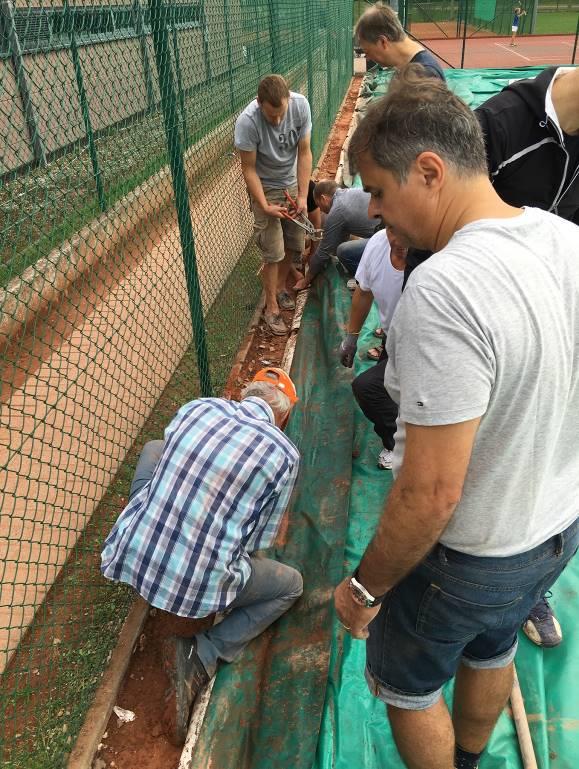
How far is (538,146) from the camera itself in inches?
85.4

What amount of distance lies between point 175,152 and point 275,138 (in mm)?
1822

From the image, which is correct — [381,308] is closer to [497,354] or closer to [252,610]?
[252,610]

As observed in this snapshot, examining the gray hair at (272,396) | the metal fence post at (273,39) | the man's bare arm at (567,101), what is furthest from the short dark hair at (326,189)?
the man's bare arm at (567,101)

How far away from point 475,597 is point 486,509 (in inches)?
9.4

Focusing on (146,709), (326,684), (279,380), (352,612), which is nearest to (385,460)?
(279,380)

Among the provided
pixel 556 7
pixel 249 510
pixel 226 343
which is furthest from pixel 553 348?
pixel 556 7

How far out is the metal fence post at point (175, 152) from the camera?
284cm

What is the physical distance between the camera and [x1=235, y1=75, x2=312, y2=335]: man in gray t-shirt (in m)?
4.34

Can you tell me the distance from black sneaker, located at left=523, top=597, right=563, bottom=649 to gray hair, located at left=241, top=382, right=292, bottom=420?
1.24 metres

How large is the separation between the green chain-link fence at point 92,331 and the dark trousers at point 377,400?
1047 millimetres

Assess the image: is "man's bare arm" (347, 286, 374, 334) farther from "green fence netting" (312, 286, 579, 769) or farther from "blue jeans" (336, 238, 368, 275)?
"green fence netting" (312, 286, 579, 769)

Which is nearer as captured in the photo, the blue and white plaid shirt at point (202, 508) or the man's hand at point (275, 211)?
the blue and white plaid shirt at point (202, 508)

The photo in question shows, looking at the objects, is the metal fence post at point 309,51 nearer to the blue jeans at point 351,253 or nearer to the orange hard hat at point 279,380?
the blue jeans at point 351,253

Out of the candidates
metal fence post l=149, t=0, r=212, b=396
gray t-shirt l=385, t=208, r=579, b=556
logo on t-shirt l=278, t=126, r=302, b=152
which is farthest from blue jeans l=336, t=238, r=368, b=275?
gray t-shirt l=385, t=208, r=579, b=556
